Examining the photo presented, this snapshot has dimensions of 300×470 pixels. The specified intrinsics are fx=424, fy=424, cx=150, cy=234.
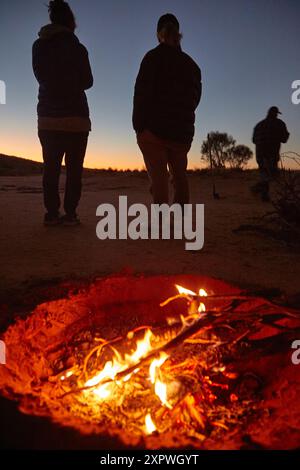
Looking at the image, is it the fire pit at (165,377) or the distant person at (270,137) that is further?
the distant person at (270,137)

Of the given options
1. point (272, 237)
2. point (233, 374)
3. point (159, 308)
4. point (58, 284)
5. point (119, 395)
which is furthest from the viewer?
point (272, 237)

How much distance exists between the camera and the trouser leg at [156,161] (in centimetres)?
434

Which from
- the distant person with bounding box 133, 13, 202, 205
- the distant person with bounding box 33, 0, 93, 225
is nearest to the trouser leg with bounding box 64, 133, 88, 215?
the distant person with bounding box 33, 0, 93, 225

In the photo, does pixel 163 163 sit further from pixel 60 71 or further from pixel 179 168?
pixel 60 71

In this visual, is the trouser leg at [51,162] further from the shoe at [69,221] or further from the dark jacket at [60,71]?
the dark jacket at [60,71]

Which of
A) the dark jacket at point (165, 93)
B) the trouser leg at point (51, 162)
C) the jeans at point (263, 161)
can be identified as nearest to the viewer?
the dark jacket at point (165, 93)

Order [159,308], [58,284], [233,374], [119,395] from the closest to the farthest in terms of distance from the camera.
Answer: [119,395]
[233,374]
[159,308]
[58,284]

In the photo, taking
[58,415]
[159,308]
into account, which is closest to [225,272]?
[159,308]

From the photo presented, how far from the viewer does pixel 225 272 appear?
336cm

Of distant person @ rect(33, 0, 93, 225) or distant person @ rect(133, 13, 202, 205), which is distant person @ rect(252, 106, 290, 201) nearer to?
distant person @ rect(133, 13, 202, 205)

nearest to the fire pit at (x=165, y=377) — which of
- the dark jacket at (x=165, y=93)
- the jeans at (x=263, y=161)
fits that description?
the dark jacket at (x=165, y=93)

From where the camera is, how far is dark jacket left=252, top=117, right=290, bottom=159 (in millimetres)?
8391

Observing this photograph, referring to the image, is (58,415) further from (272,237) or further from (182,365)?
(272,237)
